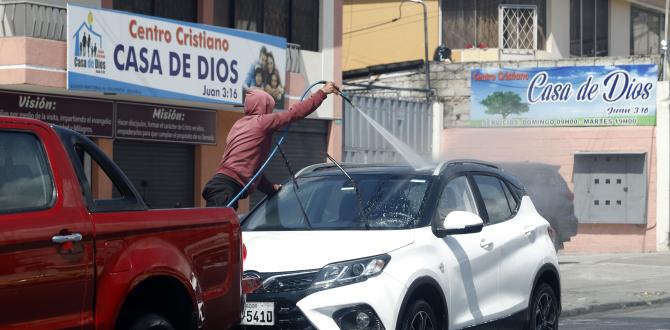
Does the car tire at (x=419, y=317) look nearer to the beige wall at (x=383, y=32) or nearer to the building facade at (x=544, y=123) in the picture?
the building facade at (x=544, y=123)

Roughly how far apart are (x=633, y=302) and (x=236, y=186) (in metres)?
7.12

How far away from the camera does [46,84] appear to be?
54.9 ft

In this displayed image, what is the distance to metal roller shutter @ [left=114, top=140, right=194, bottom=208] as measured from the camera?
775 inches

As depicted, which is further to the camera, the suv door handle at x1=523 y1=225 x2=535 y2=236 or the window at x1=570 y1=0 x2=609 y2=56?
the window at x1=570 y1=0 x2=609 y2=56

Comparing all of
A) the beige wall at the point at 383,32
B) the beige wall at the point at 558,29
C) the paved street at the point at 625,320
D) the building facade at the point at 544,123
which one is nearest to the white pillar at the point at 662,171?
the building facade at the point at 544,123

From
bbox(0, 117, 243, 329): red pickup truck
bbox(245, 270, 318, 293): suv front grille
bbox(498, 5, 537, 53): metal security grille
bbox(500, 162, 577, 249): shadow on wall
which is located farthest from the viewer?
bbox(498, 5, 537, 53): metal security grille

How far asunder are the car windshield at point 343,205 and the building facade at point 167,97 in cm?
670

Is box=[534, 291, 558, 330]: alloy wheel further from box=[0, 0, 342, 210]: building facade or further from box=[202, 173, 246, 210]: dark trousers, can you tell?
box=[0, 0, 342, 210]: building facade

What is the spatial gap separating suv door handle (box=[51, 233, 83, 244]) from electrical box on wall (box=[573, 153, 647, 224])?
2088 centimetres

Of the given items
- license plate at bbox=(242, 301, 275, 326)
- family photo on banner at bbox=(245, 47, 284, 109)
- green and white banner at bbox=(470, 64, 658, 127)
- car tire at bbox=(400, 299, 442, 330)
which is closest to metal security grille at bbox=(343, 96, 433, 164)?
green and white banner at bbox=(470, 64, 658, 127)

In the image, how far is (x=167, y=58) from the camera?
60.8 ft

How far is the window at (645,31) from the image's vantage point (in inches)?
1358

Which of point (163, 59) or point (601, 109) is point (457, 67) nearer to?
point (601, 109)

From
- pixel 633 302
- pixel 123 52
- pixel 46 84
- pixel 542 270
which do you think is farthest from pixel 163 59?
pixel 542 270
